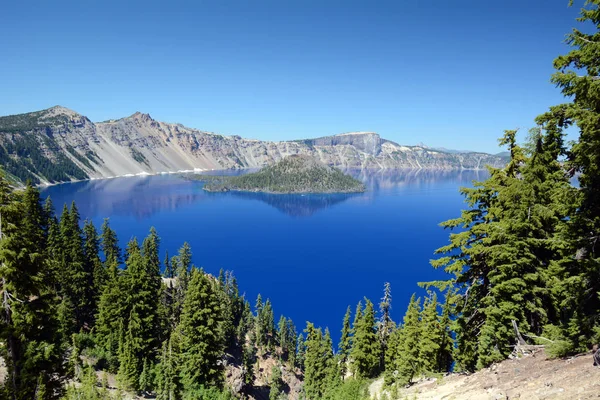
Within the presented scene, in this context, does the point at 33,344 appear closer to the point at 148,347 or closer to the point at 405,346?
the point at 148,347

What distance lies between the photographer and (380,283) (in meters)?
128

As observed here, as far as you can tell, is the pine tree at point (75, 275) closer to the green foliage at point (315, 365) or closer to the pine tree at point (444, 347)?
the green foliage at point (315, 365)

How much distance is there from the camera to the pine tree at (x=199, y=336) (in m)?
32.0

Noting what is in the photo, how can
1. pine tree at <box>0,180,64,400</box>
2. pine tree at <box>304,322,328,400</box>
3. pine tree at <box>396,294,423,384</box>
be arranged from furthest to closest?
pine tree at <box>304,322,328,400</box> → pine tree at <box>396,294,423,384</box> → pine tree at <box>0,180,64,400</box>

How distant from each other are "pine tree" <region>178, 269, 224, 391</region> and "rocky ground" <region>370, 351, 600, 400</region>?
69.0 ft

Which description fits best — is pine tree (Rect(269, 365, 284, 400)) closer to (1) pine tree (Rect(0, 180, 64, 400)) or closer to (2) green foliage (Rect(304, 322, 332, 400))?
(2) green foliage (Rect(304, 322, 332, 400))

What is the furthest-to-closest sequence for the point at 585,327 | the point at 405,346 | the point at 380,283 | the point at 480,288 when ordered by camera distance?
1. the point at 380,283
2. the point at 405,346
3. the point at 480,288
4. the point at 585,327

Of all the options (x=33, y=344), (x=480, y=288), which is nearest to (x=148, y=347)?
(x=33, y=344)

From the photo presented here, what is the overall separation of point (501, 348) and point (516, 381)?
529 centimetres

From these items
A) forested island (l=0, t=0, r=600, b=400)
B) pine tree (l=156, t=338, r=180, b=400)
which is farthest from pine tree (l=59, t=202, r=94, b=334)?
pine tree (l=156, t=338, r=180, b=400)

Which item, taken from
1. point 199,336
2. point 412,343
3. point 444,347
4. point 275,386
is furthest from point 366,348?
point 275,386

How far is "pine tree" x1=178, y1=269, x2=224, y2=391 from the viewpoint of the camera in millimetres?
31984

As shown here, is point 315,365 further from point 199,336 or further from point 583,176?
point 583,176

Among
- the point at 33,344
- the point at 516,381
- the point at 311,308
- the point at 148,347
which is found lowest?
the point at 311,308
